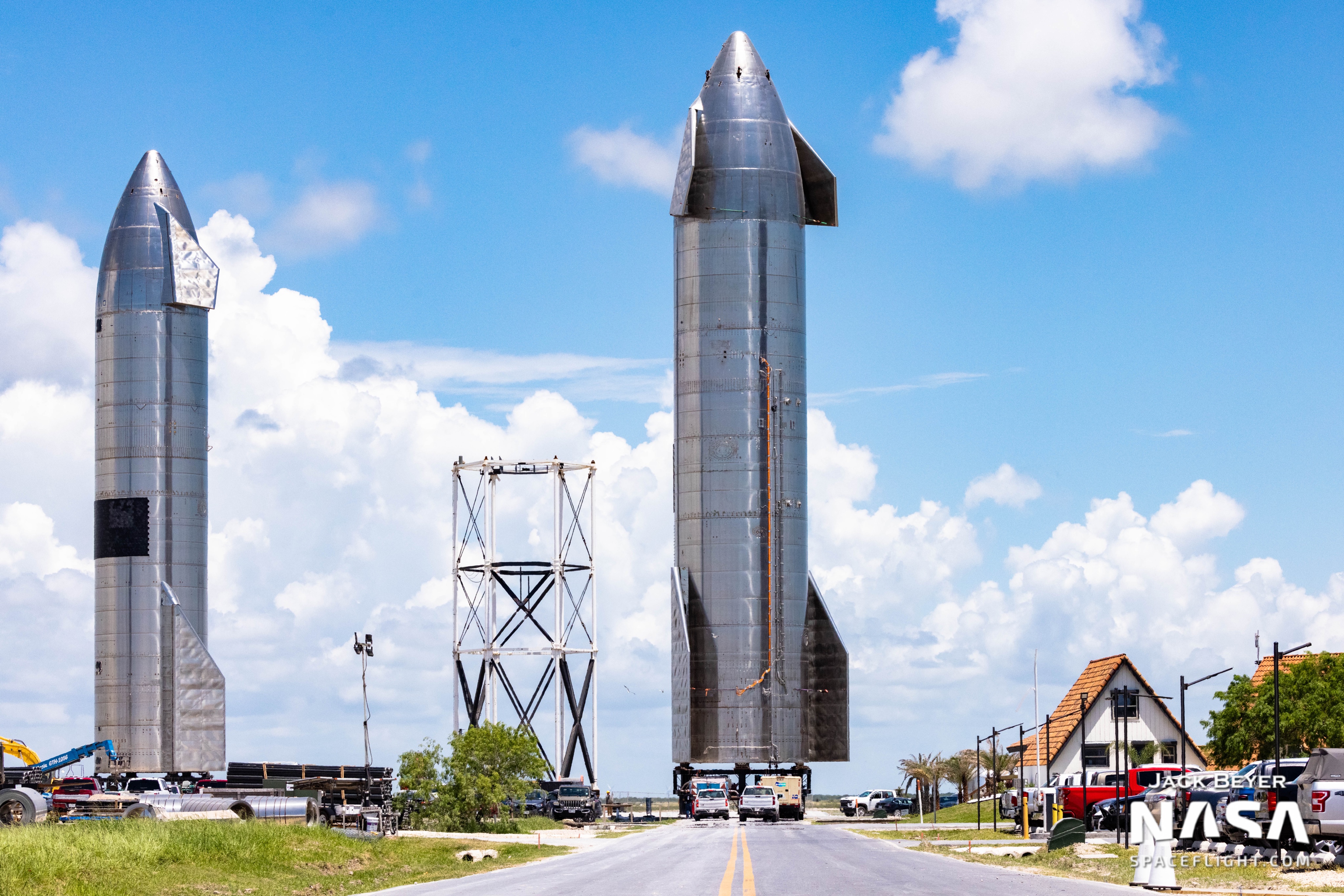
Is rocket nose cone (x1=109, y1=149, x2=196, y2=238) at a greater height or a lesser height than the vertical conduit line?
greater

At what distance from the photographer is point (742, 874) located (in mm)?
31312

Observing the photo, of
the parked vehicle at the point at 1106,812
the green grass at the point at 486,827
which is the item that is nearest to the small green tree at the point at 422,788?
the green grass at the point at 486,827

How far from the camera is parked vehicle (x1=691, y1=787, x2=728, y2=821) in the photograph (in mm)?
75875

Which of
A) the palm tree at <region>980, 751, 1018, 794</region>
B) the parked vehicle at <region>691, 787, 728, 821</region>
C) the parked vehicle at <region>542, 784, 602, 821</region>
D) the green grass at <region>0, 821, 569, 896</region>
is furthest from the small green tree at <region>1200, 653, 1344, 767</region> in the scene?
the green grass at <region>0, 821, 569, 896</region>

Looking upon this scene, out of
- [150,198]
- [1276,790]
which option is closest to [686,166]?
[150,198]

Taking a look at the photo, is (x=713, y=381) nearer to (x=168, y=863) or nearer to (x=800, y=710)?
(x=800, y=710)

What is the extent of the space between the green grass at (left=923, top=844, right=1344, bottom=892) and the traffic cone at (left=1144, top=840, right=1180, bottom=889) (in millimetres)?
638

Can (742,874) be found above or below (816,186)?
below

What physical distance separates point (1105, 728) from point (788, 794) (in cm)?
1963

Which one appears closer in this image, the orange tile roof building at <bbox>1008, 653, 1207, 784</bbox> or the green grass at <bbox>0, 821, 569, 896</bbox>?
the green grass at <bbox>0, 821, 569, 896</bbox>

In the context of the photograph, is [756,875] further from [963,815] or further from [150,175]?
[150,175]

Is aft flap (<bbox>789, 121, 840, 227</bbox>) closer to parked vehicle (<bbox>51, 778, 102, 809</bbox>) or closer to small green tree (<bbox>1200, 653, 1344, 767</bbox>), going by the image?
small green tree (<bbox>1200, 653, 1344, 767</bbox>)

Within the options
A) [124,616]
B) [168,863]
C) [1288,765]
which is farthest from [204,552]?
[1288,765]

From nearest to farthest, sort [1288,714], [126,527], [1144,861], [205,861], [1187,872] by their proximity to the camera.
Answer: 1. [1144,861]
2. [1187,872]
3. [205,861]
4. [1288,714]
5. [126,527]
